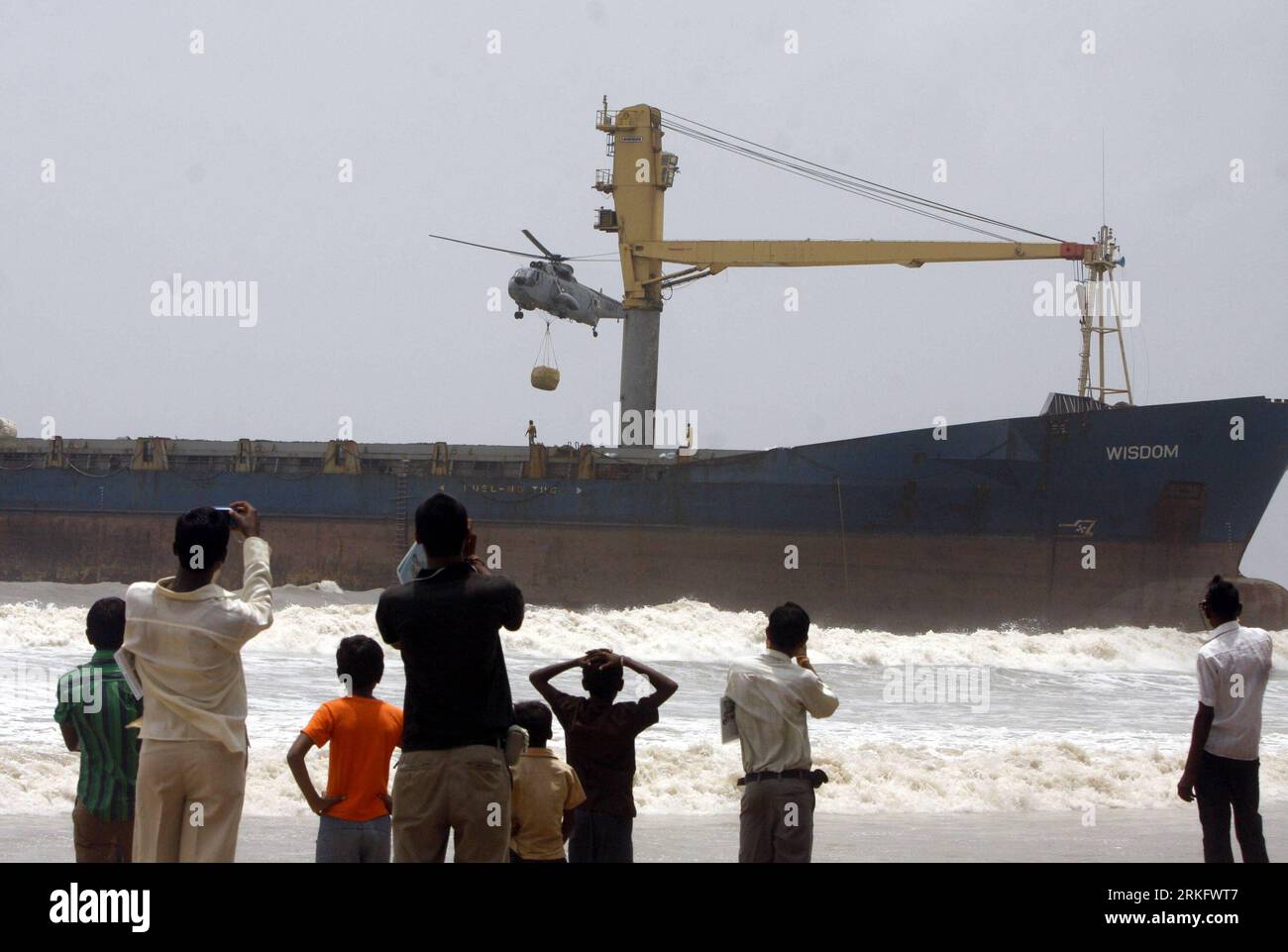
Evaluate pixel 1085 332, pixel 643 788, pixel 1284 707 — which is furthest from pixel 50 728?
pixel 1085 332

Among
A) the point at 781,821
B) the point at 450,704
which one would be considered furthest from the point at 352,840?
the point at 781,821

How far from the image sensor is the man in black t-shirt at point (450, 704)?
3359 millimetres

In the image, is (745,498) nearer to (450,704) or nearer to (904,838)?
(904,838)

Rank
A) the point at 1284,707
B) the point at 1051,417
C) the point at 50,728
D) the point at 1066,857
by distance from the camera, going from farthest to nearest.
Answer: the point at 1051,417 < the point at 1284,707 < the point at 50,728 < the point at 1066,857

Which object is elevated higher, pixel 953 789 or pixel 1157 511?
pixel 1157 511

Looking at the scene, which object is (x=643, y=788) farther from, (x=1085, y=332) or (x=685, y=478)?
(x=1085, y=332)

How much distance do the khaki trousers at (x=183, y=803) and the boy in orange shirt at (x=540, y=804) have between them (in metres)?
0.82

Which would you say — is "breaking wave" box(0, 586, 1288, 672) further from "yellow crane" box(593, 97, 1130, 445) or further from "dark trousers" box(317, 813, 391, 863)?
"dark trousers" box(317, 813, 391, 863)

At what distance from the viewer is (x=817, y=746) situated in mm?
10234

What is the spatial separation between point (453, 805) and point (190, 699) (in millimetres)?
723

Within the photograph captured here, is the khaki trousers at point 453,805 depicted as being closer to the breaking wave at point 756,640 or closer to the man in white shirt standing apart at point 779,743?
the man in white shirt standing apart at point 779,743

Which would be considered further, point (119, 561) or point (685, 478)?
point (119, 561)
